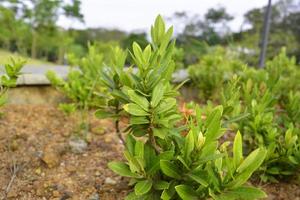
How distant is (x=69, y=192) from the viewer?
6.29 ft

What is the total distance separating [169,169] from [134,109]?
0.31 meters

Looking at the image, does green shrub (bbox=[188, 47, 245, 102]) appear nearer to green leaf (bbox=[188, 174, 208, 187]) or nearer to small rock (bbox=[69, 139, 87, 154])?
small rock (bbox=[69, 139, 87, 154])

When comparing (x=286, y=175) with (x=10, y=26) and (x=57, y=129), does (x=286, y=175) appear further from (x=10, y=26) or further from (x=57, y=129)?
(x=10, y=26)

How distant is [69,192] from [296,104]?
162cm

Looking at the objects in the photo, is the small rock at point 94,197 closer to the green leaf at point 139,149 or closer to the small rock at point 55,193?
the small rock at point 55,193

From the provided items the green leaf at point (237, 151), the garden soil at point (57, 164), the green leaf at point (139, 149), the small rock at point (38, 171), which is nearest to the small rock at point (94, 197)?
the garden soil at point (57, 164)

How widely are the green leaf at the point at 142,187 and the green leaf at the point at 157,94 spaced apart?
35 cm

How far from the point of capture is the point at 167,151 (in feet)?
4.93

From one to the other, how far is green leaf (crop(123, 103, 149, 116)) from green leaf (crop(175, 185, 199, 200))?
0.33m

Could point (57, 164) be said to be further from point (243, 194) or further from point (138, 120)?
point (243, 194)

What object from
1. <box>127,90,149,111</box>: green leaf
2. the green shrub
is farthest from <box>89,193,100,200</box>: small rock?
the green shrub

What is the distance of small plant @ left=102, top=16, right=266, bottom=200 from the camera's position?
4.52 ft

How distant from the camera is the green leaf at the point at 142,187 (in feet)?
4.72

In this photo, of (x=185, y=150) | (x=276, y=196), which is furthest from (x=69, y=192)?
(x=276, y=196)
